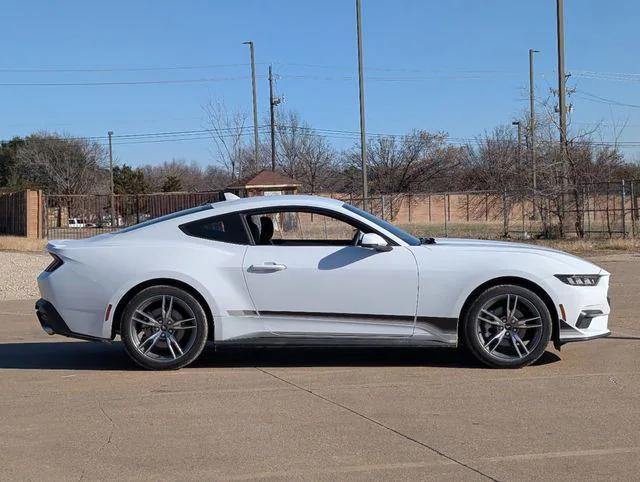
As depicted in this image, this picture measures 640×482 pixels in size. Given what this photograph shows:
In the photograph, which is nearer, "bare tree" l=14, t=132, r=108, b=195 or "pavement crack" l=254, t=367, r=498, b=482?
"pavement crack" l=254, t=367, r=498, b=482

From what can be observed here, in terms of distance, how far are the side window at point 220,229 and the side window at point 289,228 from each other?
0.11m

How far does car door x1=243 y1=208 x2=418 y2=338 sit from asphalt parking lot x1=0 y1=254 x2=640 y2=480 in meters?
0.46

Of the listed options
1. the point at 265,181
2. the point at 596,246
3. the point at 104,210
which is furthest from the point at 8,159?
the point at 596,246

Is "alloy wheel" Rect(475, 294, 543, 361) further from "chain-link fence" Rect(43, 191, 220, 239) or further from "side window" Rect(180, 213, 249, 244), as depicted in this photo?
"chain-link fence" Rect(43, 191, 220, 239)

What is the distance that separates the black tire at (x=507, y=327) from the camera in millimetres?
6824

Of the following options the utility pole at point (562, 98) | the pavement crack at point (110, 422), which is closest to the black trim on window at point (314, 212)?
the pavement crack at point (110, 422)

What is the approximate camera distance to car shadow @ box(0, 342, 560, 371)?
739 cm

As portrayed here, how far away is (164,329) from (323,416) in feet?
6.54

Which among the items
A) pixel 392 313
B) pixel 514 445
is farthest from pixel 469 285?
pixel 514 445

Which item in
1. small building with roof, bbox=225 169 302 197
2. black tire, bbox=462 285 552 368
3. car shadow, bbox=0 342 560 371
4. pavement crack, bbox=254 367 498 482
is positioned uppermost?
small building with roof, bbox=225 169 302 197

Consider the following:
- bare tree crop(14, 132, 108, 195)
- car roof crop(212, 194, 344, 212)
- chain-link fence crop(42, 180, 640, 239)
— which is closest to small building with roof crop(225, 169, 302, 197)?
chain-link fence crop(42, 180, 640, 239)

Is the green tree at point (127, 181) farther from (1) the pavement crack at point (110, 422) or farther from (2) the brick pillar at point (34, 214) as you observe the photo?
(1) the pavement crack at point (110, 422)

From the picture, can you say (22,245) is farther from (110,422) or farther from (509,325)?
(509,325)

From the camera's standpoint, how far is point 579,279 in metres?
6.93
